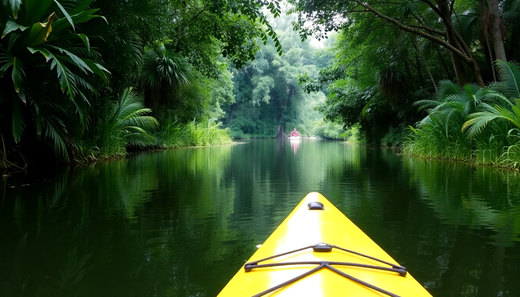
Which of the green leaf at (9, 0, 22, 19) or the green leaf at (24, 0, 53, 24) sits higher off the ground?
the green leaf at (24, 0, 53, 24)

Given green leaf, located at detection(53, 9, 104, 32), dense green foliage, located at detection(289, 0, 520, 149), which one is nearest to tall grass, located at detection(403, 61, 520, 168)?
dense green foliage, located at detection(289, 0, 520, 149)

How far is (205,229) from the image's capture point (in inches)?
121

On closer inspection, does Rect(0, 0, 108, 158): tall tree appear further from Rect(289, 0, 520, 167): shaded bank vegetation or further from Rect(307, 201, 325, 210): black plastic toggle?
Rect(289, 0, 520, 167): shaded bank vegetation

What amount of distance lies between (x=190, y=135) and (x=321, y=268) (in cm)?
1646

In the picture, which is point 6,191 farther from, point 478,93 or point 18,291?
point 478,93

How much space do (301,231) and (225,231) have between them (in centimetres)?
128

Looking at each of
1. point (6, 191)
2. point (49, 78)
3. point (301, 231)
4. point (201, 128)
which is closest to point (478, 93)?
point (301, 231)

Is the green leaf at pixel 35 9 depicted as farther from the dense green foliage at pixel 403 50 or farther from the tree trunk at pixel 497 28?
the tree trunk at pixel 497 28

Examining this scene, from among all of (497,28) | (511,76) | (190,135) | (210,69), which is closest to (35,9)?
(210,69)

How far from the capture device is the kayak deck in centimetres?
124

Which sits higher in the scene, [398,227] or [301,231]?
[301,231]

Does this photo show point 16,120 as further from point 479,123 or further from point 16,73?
point 479,123

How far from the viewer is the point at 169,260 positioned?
2.31 meters

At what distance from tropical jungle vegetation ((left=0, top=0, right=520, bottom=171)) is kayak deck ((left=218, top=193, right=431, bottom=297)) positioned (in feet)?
12.5
